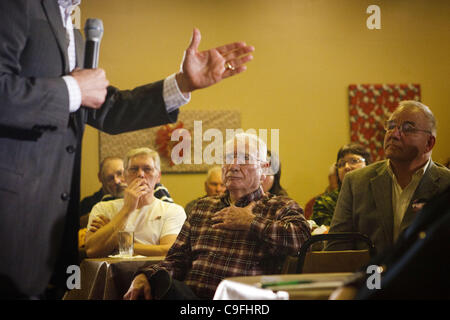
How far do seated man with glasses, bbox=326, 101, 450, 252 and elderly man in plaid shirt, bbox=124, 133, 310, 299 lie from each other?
39 centimetres

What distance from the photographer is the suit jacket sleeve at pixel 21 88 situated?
1.15 m

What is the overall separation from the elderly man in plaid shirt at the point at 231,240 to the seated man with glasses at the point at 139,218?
562 mm

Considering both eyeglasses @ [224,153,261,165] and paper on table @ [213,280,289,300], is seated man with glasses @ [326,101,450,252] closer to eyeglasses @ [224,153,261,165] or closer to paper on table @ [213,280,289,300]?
eyeglasses @ [224,153,261,165]

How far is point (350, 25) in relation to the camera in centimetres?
616

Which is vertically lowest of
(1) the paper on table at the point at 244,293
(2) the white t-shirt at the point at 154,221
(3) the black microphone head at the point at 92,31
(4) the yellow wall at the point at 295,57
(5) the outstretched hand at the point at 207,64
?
(2) the white t-shirt at the point at 154,221

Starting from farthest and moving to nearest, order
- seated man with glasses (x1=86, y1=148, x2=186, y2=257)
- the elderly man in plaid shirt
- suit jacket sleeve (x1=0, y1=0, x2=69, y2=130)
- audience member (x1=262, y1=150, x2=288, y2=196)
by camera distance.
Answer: audience member (x1=262, y1=150, x2=288, y2=196), seated man with glasses (x1=86, y1=148, x2=186, y2=257), the elderly man in plaid shirt, suit jacket sleeve (x1=0, y1=0, x2=69, y2=130)

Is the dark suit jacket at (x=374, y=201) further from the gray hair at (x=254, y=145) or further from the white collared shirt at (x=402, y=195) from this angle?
the gray hair at (x=254, y=145)

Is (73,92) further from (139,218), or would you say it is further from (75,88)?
(139,218)

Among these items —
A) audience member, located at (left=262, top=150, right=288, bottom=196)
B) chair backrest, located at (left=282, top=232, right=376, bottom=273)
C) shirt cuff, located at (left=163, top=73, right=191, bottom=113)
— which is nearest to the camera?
shirt cuff, located at (left=163, top=73, right=191, bottom=113)

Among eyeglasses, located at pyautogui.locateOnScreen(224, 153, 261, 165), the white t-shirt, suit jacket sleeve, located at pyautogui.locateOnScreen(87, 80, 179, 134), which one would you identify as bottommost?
the white t-shirt

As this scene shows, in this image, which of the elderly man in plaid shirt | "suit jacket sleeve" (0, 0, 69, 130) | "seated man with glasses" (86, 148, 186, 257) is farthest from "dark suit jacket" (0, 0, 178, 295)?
"seated man with glasses" (86, 148, 186, 257)

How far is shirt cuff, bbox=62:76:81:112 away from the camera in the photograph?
1.24m

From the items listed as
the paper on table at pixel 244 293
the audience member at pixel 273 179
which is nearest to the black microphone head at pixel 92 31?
the paper on table at pixel 244 293
